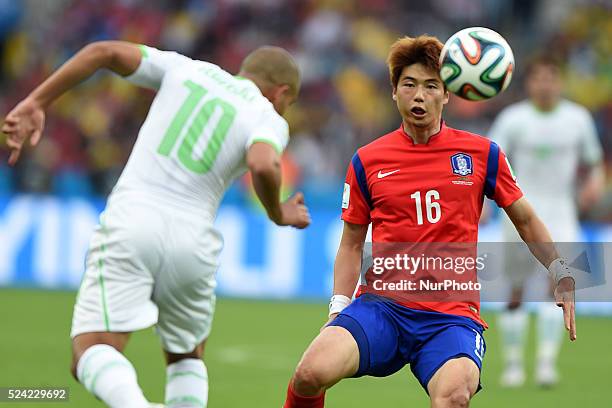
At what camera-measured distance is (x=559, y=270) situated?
568cm

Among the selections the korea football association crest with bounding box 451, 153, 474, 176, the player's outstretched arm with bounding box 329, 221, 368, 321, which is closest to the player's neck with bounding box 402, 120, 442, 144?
the korea football association crest with bounding box 451, 153, 474, 176

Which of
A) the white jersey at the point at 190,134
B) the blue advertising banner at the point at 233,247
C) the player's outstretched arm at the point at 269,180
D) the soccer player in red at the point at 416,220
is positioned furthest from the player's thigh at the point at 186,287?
the blue advertising banner at the point at 233,247

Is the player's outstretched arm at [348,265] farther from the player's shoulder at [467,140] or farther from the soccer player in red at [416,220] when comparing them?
the player's shoulder at [467,140]

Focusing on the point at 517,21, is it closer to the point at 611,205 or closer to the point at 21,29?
the point at 611,205

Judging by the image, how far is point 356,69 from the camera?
19172mm

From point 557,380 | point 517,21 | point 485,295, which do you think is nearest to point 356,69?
point 517,21

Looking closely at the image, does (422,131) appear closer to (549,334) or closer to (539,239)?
(539,239)

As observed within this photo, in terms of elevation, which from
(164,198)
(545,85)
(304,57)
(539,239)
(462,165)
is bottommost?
(539,239)

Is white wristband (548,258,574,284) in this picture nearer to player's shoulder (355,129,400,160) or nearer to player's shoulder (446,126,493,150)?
player's shoulder (446,126,493,150)

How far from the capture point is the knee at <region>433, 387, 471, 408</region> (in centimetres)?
521

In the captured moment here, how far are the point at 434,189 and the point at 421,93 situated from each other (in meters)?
0.49

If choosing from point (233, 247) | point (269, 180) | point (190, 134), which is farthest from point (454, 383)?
point (233, 247)

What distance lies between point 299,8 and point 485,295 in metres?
13.6

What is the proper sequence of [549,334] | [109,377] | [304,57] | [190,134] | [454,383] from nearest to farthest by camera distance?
[109,377] → [454,383] → [190,134] → [549,334] → [304,57]
